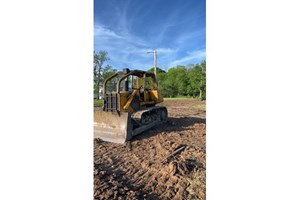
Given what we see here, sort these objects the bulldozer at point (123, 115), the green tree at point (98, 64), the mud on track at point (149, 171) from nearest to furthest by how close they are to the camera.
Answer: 1. the green tree at point (98, 64)
2. the mud on track at point (149, 171)
3. the bulldozer at point (123, 115)

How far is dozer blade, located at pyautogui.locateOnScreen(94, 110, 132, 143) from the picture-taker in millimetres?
2375

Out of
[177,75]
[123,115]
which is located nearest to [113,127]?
[123,115]

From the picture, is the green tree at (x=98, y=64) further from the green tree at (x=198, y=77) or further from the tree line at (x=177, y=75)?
the green tree at (x=198, y=77)

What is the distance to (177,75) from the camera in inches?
45.4

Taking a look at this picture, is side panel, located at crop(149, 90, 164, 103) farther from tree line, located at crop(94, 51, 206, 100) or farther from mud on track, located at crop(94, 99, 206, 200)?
tree line, located at crop(94, 51, 206, 100)

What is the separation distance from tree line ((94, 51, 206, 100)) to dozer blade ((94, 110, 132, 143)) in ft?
3.55

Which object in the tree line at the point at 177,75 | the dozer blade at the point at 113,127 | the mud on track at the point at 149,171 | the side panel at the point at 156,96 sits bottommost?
the mud on track at the point at 149,171

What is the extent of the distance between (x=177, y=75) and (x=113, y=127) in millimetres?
1521

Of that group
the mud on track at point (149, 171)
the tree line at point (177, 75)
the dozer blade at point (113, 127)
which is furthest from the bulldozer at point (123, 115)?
the tree line at point (177, 75)

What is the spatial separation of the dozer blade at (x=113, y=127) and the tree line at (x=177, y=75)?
1082mm

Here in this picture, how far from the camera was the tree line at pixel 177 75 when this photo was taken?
3.11ft

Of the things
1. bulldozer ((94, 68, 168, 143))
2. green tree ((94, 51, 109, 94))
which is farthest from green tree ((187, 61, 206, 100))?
bulldozer ((94, 68, 168, 143))
